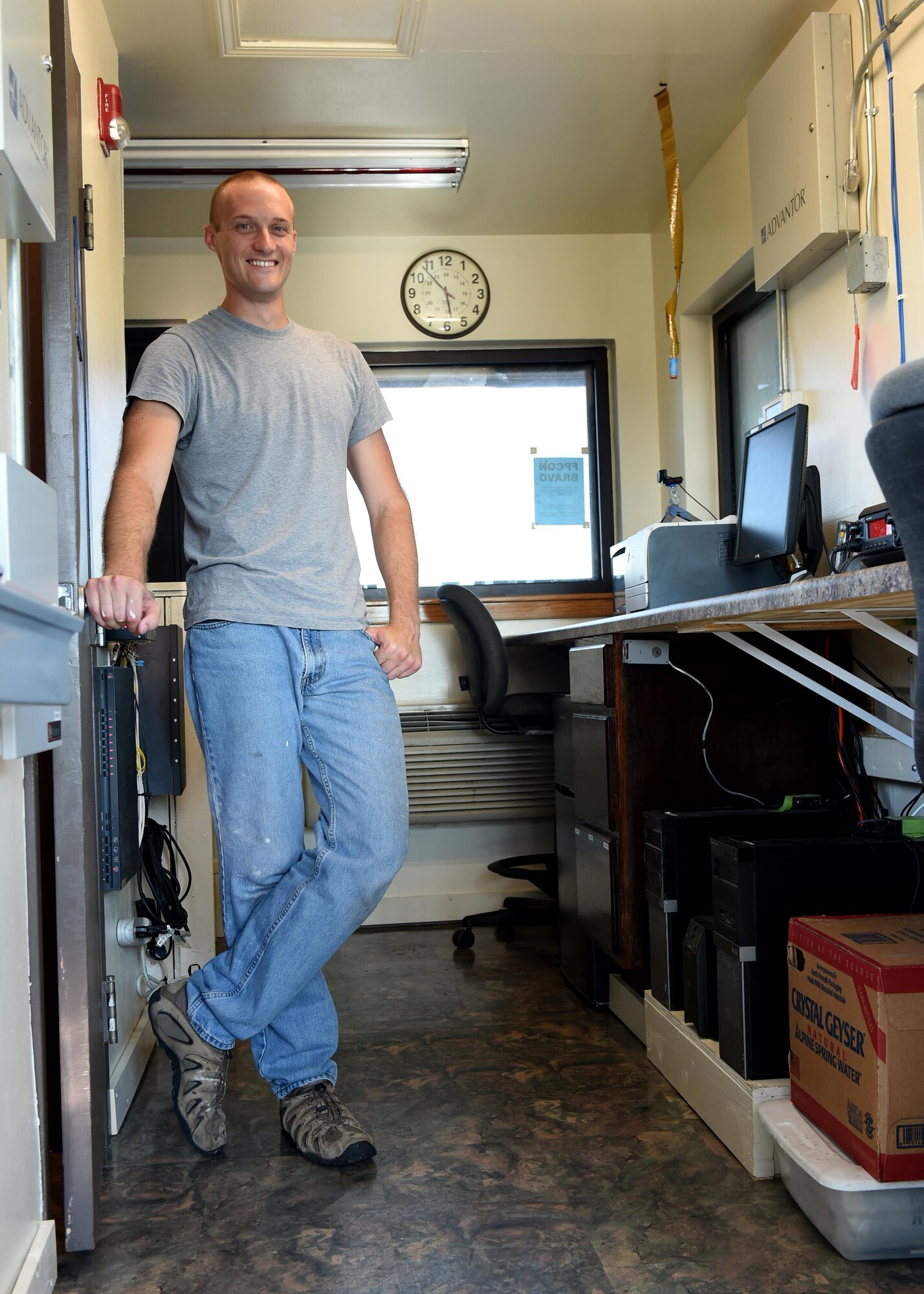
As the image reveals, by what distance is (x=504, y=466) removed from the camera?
390cm

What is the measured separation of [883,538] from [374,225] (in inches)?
93.7

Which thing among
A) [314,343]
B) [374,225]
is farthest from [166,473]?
[374,225]

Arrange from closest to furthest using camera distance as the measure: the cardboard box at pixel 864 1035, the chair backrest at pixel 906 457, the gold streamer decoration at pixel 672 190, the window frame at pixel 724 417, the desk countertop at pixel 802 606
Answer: the chair backrest at pixel 906 457
the desk countertop at pixel 802 606
the cardboard box at pixel 864 1035
the gold streamer decoration at pixel 672 190
the window frame at pixel 724 417

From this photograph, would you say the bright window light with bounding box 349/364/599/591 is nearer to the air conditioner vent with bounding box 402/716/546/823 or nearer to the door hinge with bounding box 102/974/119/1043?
the air conditioner vent with bounding box 402/716/546/823

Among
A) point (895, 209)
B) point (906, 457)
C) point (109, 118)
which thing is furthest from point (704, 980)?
point (109, 118)

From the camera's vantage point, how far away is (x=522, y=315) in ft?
12.6

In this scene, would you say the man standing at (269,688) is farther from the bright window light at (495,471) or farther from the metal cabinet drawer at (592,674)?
the bright window light at (495,471)

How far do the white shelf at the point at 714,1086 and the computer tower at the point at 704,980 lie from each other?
0.03 metres

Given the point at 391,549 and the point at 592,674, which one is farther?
the point at 592,674

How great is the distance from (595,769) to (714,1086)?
763 mm

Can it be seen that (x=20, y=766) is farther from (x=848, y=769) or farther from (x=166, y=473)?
(x=848, y=769)

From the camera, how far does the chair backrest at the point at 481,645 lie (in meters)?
3.20

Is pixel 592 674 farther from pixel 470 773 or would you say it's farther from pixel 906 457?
pixel 906 457

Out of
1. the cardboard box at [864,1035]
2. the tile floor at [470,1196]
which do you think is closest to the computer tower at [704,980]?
the tile floor at [470,1196]
